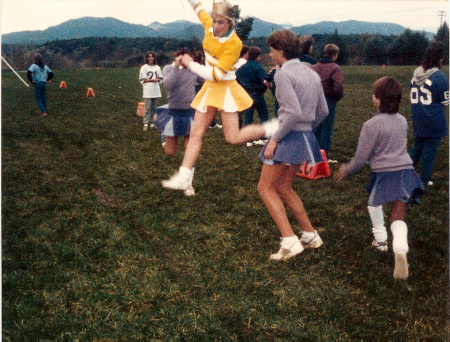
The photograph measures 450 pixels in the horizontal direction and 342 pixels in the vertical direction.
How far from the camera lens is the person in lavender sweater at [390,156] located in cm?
338

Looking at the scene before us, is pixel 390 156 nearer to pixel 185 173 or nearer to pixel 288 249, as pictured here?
pixel 288 249

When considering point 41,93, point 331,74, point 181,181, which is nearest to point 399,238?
point 181,181

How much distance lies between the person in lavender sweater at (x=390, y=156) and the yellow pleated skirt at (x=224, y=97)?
1.18 metres

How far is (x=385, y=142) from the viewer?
11.3ft

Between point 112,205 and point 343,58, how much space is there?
131 ft

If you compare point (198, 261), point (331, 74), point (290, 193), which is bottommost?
point (198, 261)

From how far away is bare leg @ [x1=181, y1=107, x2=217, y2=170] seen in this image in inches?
116

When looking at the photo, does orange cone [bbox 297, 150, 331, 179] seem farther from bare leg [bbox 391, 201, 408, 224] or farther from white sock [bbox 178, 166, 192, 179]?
white sock [bbox 178, 166, 192, 179]

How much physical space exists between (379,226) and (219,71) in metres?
2.15

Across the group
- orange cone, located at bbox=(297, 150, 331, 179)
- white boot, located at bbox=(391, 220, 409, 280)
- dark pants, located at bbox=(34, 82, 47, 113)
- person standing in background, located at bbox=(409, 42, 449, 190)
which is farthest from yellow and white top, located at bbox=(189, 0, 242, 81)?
dark pants, located at bbox=(34, 82, 47, 113)

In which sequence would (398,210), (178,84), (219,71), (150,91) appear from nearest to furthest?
(219,71) → (398,210) → (178,84) → (150,91)

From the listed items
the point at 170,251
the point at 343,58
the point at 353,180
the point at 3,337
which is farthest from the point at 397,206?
the point at 343,58

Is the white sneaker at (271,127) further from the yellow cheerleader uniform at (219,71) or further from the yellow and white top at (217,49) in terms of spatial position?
the yellow and white top at (217,49)

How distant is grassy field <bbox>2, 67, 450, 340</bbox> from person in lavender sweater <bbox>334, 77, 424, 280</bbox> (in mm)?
354
